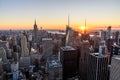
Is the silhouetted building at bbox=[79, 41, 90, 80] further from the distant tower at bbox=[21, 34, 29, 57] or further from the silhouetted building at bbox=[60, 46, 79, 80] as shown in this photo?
the distant tower at bbox=[21, 34, 29, 57]

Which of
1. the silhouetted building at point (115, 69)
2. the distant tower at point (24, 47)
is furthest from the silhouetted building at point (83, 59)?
the distant tower at point (24, 47)

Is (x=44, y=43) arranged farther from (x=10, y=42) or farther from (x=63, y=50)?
(x=63, y=50)

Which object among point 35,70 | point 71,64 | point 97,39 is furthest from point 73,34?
point 35,70

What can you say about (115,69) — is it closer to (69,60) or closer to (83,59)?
(83,59)

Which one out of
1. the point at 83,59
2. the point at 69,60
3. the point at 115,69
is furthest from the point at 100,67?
the point at 69,60

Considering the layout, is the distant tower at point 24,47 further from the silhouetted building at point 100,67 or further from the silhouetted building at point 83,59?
the silhouetted building at point 100,67

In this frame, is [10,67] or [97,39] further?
[97,39]
